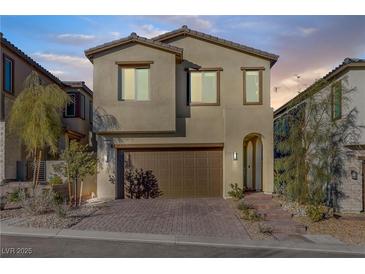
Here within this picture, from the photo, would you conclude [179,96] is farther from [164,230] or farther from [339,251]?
[339,251]

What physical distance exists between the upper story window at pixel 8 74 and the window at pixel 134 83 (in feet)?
17.3

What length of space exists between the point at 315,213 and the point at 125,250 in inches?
276

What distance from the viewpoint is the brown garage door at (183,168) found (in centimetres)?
1759

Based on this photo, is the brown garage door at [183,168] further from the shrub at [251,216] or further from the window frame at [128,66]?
the shrub at [251,216]

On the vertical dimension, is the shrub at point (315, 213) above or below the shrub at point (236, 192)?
below

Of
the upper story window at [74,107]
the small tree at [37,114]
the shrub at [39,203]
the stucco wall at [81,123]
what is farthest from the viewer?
the upper story window at [74,107]

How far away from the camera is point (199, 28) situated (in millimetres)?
18031

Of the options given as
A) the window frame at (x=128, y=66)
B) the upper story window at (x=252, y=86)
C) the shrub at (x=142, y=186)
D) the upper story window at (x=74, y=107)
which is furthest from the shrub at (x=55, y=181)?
the upper story window at (x=252, y=86)

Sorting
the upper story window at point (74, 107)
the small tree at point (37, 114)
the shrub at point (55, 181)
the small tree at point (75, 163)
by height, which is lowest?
the shrub at point (55, 181)

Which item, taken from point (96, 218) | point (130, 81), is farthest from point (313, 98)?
point (96, 218)

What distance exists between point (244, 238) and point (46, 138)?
29.8ft

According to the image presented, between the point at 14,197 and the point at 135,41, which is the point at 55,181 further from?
the point at 135,41

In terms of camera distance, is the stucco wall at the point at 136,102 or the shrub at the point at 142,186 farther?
the shrub at the point at 142,186

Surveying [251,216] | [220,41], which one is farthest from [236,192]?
[220,41]
